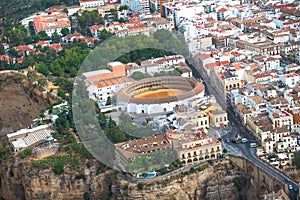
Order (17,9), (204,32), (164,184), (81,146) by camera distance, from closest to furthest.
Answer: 1. (164,184)
2. (81,146)
3. (204,32)
4. (17,9)

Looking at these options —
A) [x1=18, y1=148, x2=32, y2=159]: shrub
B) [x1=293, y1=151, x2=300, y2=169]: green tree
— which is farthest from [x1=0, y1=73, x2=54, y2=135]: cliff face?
[x1=293, y1=151, x2=300, y2=169]: green tree

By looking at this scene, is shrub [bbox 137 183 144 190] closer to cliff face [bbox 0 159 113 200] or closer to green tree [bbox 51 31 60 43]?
cliff face [bbox 0 159 113 200]

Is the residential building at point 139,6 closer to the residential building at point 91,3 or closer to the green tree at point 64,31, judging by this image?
the residential building at point 91,3

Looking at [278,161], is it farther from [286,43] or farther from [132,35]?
[132,35]

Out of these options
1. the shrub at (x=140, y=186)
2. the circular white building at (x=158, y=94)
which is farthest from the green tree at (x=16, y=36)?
the shrub at (x=140, y=186)

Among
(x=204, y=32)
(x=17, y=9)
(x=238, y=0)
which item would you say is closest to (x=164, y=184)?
(x=204, y=32)

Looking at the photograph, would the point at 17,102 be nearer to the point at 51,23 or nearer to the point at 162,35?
the point at 162,35
